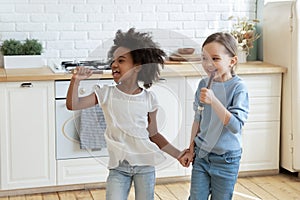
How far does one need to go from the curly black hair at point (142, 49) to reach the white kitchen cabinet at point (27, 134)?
4.74 ft

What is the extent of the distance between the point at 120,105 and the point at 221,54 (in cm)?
52

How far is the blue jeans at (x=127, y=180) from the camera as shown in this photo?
238cm

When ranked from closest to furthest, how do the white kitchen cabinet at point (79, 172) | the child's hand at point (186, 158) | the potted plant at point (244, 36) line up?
the child's hand at point (186, 158), the white kitchen cabinet at point (79, 172), the potted plant at point (244, 36)

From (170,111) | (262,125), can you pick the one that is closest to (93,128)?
(170,111)

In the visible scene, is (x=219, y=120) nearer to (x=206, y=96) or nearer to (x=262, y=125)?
(x=206, y=96)

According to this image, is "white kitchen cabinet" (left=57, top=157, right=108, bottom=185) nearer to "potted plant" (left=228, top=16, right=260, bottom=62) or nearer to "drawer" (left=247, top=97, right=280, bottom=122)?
"drawer" (left=247, top=97, right=280, bottom=122)

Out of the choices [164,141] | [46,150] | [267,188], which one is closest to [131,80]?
[164,141]

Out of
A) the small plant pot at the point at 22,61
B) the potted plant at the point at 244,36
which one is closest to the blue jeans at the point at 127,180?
the small plant pot at the point at 22,61

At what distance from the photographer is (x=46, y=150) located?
12.1 ft

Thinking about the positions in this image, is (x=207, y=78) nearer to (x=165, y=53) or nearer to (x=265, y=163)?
(x=165, y=53)

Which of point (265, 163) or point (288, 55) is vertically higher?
point (288, 55)

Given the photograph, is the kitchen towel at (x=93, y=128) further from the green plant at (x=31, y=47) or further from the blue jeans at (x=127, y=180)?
the green plant at (x=31, y=47)

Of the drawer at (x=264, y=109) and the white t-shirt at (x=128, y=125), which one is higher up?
the white t-shirt at (x=128, y=125)

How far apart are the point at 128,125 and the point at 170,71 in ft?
1.04
